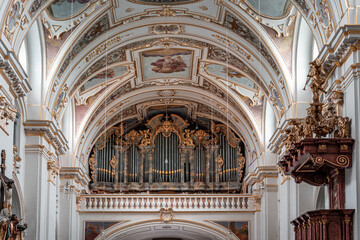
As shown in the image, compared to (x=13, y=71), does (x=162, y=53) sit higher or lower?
higher

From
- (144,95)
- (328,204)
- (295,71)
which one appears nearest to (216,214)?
(144,95)

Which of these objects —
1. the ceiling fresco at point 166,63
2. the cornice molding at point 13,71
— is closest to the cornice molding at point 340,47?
the cornice molding at point 13,71

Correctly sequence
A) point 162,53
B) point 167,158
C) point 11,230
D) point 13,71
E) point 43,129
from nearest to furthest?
point 11,230 < point 13,71 < point 43,129 < point 162,53 < point 167,158

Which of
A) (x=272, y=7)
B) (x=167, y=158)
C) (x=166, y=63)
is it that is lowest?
(x=167, y=158)

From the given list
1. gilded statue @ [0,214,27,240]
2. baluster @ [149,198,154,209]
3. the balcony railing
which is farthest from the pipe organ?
gilded statue @ [0,214,27,240]

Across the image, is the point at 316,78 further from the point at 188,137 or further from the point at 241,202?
the point at 188,137

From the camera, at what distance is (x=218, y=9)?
62.3 feet

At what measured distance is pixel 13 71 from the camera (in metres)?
14.5

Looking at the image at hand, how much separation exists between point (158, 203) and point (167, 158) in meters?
3.83

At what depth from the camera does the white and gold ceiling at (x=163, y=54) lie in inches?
715

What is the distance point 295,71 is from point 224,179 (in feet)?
36.1

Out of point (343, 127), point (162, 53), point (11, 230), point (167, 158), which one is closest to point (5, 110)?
point (11, 230)

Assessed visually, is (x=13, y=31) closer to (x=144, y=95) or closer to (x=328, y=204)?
(x=328, y=204)

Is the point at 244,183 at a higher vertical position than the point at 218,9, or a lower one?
lower
